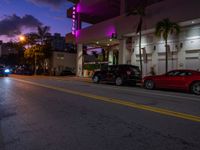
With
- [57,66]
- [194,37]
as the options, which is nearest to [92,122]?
[194,37]

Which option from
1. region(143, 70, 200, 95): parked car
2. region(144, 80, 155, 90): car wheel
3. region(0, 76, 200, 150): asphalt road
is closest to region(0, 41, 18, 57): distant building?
region(144, 80, 155, 90): car wheel

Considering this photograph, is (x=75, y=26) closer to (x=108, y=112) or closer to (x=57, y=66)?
(x=57, y=66)

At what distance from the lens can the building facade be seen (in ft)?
71.9

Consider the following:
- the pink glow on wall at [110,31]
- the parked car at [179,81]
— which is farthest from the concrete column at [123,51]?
the parked car at [179,81]

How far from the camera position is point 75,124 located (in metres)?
6.16

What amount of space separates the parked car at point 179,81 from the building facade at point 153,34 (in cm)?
647

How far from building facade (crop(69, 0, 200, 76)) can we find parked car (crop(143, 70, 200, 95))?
6.47m

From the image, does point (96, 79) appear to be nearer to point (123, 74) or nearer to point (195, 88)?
point (123, 74)

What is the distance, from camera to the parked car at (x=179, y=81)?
15.1 meters

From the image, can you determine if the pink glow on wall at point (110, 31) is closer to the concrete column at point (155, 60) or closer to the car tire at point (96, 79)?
the concrete column at point (155, 60)

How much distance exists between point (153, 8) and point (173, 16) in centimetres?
308

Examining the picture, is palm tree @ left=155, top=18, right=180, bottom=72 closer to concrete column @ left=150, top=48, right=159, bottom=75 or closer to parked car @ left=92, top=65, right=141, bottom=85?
parked car @ left=92, top=65, right=141, bottom=85

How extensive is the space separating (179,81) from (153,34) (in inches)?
451

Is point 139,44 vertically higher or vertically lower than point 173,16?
lower
